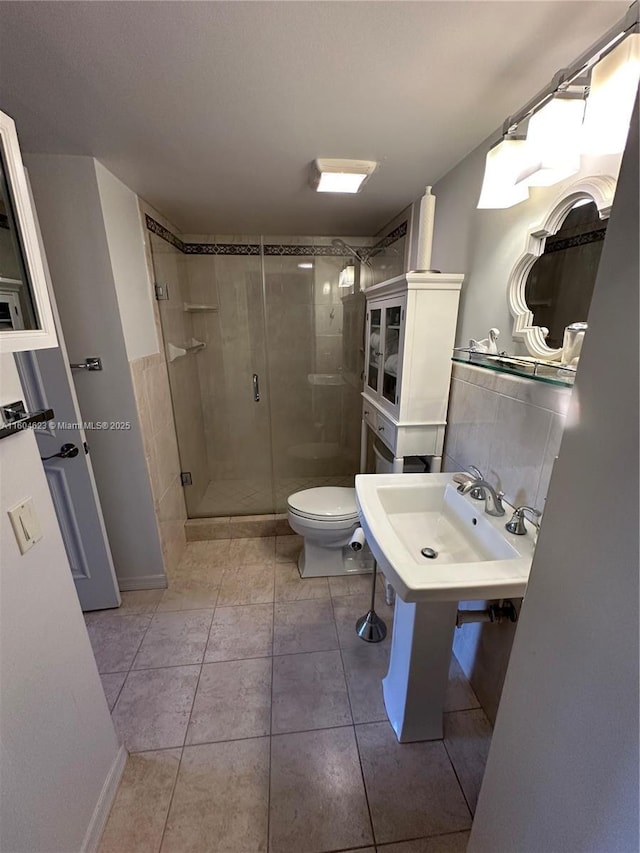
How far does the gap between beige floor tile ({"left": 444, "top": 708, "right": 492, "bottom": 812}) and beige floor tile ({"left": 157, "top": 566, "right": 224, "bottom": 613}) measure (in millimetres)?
1210

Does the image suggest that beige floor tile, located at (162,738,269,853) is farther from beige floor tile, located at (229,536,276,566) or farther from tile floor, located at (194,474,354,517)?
tile floor, located at (194,474,354,517)

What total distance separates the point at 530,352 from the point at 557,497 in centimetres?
71

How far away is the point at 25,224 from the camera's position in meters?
0.76

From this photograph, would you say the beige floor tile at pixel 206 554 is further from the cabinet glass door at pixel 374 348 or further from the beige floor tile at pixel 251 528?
the cabinet glass door at pixel 374 348

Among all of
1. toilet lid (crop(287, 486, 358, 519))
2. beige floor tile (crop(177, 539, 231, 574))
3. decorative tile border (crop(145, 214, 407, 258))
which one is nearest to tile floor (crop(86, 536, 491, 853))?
beige floor tile (crop(177, 539, 231, 574))

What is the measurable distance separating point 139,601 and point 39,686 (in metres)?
1.17

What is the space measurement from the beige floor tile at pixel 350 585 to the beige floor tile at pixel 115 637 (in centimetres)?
97

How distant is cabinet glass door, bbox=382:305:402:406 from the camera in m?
1.57

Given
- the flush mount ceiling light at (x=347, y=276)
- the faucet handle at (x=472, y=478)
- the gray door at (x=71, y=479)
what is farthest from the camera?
the flush mount ceiling light at (x=347, y=276)

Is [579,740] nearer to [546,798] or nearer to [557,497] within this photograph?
[546,798]

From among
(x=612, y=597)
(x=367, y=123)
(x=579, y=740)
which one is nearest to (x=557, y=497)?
(x=612, y=597)

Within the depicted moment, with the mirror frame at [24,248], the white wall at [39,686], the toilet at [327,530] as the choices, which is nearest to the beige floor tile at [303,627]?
the toilet at [327,530]

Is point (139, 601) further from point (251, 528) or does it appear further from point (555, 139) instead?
point (555, 139)

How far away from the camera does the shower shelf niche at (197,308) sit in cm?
256
